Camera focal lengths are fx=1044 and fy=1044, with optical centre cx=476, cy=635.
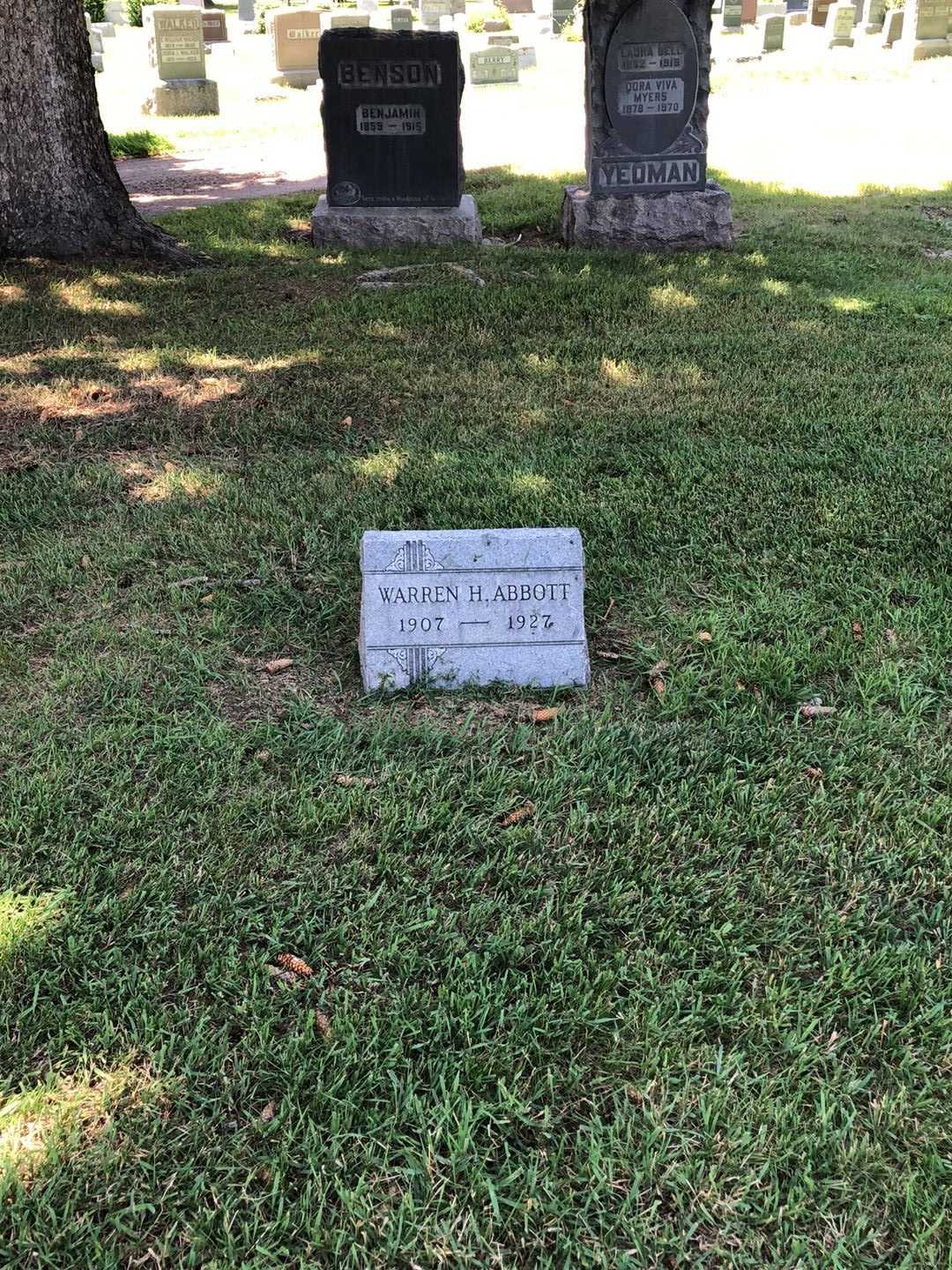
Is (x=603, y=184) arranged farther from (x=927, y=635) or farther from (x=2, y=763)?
(x=2, y=763)

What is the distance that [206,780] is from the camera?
262 centimetres

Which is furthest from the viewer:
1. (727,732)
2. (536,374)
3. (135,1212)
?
(536,374)

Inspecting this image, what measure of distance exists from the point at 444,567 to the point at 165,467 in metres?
1.95

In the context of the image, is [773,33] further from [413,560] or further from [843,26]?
[413,560]

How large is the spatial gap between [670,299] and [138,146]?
10.6 metres

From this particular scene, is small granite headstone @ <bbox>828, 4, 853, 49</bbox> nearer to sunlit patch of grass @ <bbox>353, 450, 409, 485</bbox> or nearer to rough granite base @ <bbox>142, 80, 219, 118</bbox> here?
rough granite base @ <bbox>142, 80, 219, 118</bbox>

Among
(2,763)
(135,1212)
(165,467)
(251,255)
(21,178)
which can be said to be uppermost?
(21,178)

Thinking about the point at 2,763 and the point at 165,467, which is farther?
the point at 165,467

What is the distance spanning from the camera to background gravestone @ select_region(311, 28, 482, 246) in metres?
8.16

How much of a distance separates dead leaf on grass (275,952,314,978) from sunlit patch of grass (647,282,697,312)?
17.4ft

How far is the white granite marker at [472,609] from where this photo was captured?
2.99 m

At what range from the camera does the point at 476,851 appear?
2.44m

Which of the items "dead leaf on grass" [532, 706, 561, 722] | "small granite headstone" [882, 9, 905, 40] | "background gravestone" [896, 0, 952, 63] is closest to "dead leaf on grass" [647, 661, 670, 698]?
"dead leaf on grass" [532, 706, 561, 722]

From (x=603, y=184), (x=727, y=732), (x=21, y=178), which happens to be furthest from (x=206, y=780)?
(x=603, y=184)
